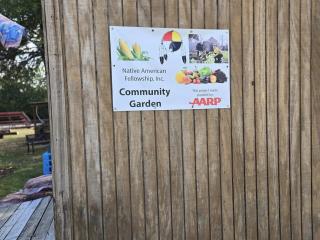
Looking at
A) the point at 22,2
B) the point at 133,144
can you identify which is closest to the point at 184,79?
the point at 133,144

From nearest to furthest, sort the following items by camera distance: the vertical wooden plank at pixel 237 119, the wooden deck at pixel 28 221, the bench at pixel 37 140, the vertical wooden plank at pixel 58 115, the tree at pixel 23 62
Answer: the vertical wooden plank at pixel 58 115, the vertical wooden plank at pixel 237 119, the wooden deck at pixel 28 221, the bench at pixel 37 140, the tree at pixel 23 62

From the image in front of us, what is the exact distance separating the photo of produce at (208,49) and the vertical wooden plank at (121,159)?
49 cm

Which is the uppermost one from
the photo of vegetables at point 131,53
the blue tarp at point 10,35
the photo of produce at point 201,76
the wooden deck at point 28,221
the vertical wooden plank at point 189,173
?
the blue tarp at point 10,35

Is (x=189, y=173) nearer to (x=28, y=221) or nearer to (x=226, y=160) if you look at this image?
(x=226, y=160)

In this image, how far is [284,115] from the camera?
9.70 ft

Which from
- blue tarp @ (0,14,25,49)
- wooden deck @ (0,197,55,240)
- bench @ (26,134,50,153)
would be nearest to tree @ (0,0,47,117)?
bench @ (26,134,50,153)

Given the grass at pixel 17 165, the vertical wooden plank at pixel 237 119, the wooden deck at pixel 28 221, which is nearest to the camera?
the vertical wooden plank at pixel 237 119

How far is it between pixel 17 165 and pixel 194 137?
24.5 feet

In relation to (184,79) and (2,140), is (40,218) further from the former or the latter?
(2,140)

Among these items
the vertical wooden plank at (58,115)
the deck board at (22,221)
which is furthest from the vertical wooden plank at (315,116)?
the deck board at (22,221)

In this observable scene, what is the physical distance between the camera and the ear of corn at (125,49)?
8.53 ft

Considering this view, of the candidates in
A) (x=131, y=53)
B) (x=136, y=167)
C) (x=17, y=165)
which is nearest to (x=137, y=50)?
(x=131, y=53)

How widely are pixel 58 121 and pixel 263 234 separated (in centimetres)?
170

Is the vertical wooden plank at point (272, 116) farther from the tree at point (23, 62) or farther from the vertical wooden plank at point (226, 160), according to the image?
the tree at point (23, 62)
